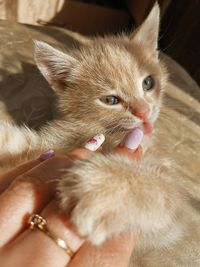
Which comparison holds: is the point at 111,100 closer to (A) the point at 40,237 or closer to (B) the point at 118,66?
(B) the point at 118,66

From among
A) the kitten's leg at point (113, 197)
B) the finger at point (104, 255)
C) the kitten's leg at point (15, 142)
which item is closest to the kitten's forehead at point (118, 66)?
the kitten's leg at point (15, 142)

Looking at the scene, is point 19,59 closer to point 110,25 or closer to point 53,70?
point 53,70

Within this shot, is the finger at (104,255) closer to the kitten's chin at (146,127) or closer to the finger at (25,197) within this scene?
the finger at (25,197)

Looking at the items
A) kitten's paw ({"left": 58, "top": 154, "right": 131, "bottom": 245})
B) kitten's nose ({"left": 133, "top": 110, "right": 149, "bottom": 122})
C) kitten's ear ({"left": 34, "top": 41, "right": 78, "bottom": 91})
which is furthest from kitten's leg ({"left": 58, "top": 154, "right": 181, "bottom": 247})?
kitten's ear ({"left": 34, "top": 41, "right": 78, "bottom": 91})

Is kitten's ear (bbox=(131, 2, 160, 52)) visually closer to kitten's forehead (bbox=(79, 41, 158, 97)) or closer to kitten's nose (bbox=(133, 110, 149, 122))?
kitten's forehead (bbox=(79, 41, 158, 97))

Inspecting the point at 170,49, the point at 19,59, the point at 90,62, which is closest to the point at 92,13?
the point at 170,49

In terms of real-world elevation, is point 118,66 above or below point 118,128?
above

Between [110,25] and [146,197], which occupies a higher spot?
[146,197]

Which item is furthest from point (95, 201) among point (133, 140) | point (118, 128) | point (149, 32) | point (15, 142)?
point (149, 32)
